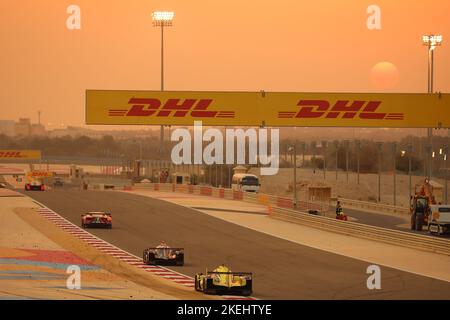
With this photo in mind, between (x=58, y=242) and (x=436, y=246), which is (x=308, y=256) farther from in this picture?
(x=58, y=242)

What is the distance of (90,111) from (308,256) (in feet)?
41.8

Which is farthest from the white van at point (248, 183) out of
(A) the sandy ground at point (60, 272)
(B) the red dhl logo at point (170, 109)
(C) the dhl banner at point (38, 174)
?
(C) the dhl banner at point (38, 174)

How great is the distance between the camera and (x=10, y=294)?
2723cm

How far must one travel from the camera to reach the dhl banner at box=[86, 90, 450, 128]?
45.6 m

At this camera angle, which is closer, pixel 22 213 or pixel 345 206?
pixel 22 213

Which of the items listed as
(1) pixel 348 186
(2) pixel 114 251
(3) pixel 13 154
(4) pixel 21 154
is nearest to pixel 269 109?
(2) pixel 114 251

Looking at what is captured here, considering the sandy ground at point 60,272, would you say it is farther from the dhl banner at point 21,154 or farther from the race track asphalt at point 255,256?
the dhl banner at point 21,154

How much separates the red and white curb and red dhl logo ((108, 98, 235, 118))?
6.53m

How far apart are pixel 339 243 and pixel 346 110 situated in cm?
675

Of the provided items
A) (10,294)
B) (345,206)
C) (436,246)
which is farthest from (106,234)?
(345,206)

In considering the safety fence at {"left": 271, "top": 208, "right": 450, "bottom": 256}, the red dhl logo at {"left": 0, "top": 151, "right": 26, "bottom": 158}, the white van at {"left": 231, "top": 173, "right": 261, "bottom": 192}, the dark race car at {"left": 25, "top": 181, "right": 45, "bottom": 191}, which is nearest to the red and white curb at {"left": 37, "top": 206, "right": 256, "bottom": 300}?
the safety fence at {"left": 271, "top": 208, "right": 450, "bottom": 256}

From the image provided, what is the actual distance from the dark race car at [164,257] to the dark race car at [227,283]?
748 centimetres

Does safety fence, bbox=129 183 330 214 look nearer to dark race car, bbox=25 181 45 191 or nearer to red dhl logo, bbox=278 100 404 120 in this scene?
dark race car, bbox=25 181 45 191

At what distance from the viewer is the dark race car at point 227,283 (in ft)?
95.3
